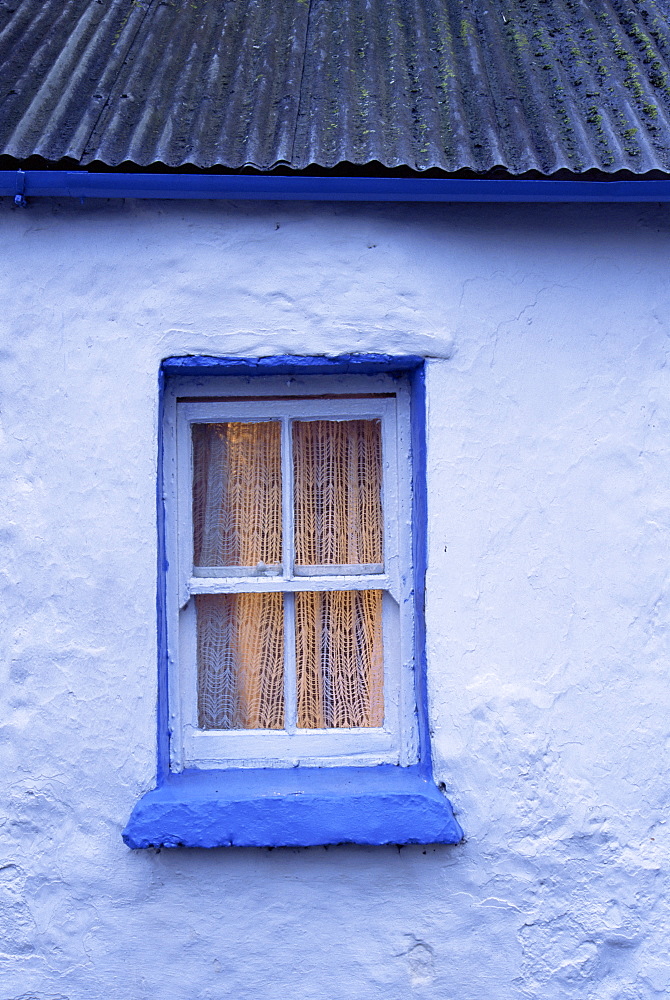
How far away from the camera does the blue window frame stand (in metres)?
2.45

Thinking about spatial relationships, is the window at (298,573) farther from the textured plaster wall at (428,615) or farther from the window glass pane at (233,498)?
the textured plaster wall at (428,615)

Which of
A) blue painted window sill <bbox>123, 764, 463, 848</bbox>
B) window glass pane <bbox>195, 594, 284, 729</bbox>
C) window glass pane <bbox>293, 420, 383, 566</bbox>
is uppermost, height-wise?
window glass pane <bbox>293, 420, 383, 566</bbox>

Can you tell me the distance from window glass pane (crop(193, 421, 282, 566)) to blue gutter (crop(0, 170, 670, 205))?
0.74 m

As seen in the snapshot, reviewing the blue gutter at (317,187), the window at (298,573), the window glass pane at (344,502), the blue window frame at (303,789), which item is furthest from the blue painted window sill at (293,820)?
the blue gutter at (317,187)

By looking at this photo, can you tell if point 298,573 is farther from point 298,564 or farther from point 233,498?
point 233,498

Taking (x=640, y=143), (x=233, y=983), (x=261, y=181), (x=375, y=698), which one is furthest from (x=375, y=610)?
(x=640, y=143)

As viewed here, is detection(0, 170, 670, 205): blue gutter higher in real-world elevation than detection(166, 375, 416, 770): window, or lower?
higher

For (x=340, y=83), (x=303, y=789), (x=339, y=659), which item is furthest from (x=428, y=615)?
(x=340, y=83)

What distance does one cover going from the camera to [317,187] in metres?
2.41

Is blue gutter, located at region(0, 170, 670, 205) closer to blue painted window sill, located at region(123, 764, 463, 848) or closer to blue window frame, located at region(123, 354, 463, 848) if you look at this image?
blue window frame, located at region(123, 354, 463, 848)

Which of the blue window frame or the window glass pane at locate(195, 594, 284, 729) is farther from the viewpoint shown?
the window glass pane at locate(195, 594, 284, 729)

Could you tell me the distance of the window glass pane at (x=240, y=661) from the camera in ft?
8.95

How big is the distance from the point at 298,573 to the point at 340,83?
1.67 metres

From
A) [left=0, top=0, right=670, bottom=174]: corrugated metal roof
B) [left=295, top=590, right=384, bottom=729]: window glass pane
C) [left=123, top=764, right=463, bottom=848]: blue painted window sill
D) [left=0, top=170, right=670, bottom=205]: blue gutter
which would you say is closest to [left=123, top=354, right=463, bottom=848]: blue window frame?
[left=123, top=764, right=463, bottom=848]: blue painted window sill
